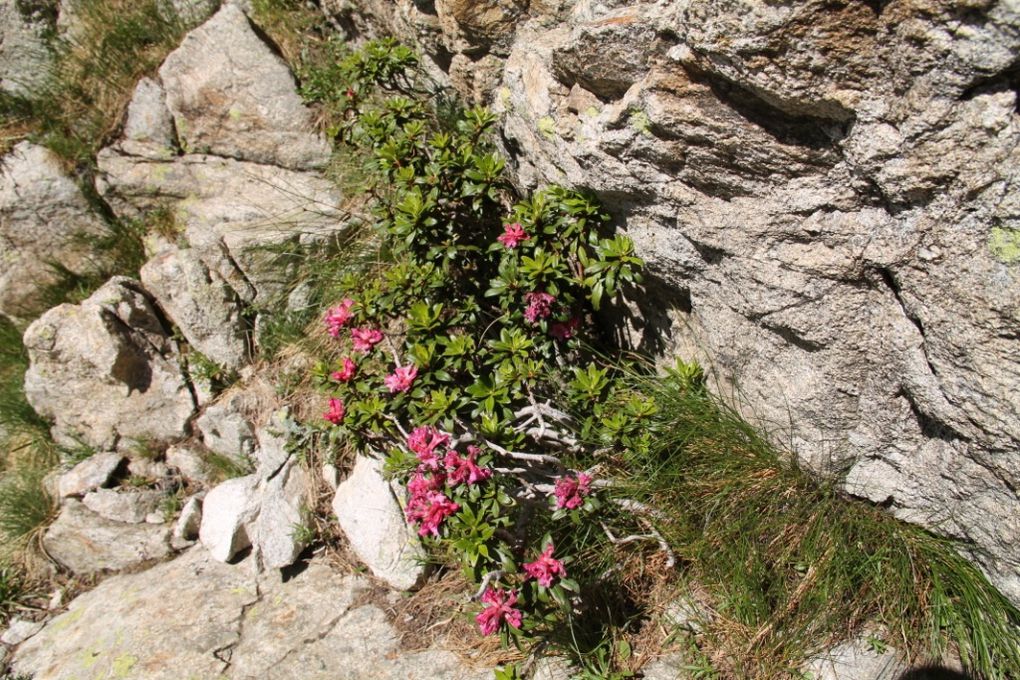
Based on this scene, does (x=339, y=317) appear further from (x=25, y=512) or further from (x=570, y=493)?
(x=25, y=512)

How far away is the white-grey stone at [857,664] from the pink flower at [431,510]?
4.69 ft

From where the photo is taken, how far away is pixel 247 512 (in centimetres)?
397

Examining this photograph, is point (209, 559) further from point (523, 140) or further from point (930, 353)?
point (930, 353)

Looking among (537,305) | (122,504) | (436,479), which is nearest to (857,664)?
(436,479)

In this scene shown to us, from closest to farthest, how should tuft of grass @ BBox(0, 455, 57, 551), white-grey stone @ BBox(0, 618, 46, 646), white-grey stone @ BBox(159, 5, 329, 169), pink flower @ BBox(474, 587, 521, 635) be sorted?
pink flower @ BBox(474, 587, 521, 635) → white-grey stone @ BBox(0, 618, 46, 646) → tuft of grass @ BBox(0, 455, 57, 551) → white-grey stone @ BBox(159, 5, 329, 169)

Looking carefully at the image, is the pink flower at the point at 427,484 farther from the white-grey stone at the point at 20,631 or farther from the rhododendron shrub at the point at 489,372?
the white-grey stone at the point at 20,631

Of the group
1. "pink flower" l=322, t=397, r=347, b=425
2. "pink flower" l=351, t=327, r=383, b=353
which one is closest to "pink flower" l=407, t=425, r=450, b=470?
"pink flower" l=322, t=397, r=347, b=425

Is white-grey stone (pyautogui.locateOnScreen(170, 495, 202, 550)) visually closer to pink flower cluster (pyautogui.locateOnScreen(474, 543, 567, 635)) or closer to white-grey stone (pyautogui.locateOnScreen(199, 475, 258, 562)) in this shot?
white-grey stone (pyautogui.locateOnScreen(199, 475, 258, 562))

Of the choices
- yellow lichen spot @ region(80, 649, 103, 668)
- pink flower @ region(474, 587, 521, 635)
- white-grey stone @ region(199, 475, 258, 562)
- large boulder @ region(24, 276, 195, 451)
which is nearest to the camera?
pink flower @ region(474, 587, 521, 635)

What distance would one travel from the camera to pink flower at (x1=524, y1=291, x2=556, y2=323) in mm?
3289

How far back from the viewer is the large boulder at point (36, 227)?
15.8 ft

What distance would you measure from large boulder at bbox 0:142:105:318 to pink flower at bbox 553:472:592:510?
3.56 meters

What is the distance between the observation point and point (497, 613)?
2801mm

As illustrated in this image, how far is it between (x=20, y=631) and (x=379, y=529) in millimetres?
2129
